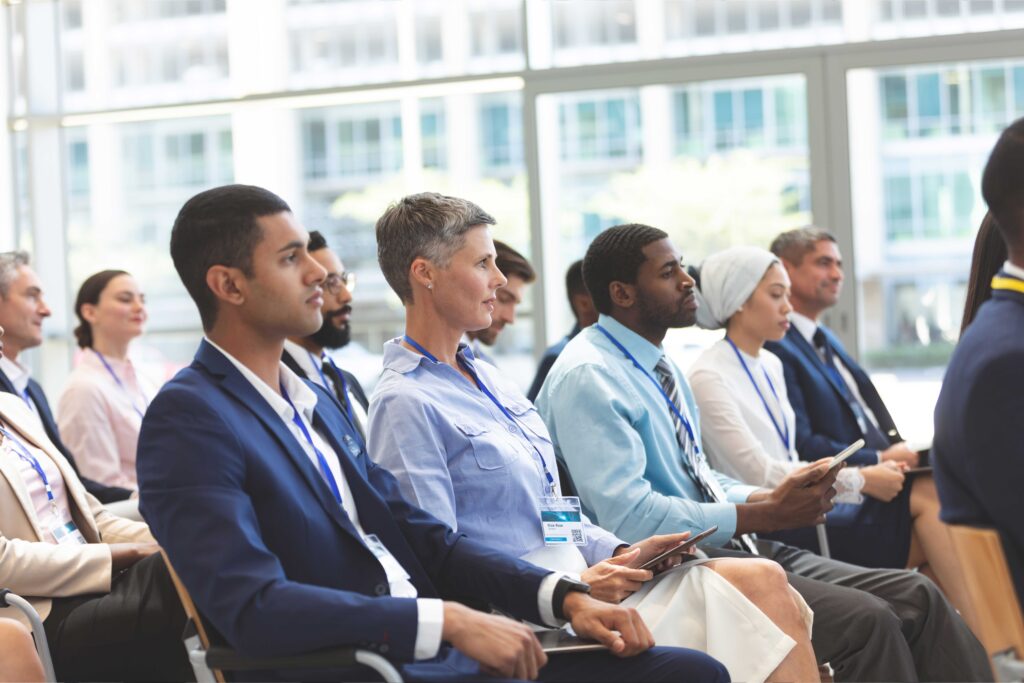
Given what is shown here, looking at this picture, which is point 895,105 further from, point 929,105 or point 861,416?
point 861,416

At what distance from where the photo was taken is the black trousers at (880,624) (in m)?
3.01

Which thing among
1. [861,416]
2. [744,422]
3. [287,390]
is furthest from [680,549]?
[861,416]

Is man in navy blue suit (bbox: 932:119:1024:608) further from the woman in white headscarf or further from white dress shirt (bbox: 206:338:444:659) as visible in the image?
the woman in white headscarf

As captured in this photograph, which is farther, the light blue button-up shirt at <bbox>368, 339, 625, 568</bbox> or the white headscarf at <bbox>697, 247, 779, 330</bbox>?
the white headscarf at <bbox>697, 247, 779, 330</bbox>

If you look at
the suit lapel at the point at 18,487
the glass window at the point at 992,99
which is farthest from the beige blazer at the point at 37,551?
the glass window at the point at 992,99

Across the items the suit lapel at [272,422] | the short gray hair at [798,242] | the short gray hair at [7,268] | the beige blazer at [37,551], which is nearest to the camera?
the suit lapel at [272,422]

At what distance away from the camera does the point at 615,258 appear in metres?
3.35

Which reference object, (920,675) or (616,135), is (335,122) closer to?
(616,135)

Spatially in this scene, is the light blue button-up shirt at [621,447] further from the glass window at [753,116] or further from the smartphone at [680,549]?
the glass window at [753,116]

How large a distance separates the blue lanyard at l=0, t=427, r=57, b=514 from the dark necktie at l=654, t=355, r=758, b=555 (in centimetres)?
164

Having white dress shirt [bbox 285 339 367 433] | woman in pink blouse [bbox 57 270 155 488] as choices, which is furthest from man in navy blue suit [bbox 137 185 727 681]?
woman in pink blouse [bbox 57 270 155 488]

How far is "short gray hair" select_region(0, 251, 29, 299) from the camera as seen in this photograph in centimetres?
453

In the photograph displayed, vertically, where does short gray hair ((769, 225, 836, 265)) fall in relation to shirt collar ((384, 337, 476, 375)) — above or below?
above

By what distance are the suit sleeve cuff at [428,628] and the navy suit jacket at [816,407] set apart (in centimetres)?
256
